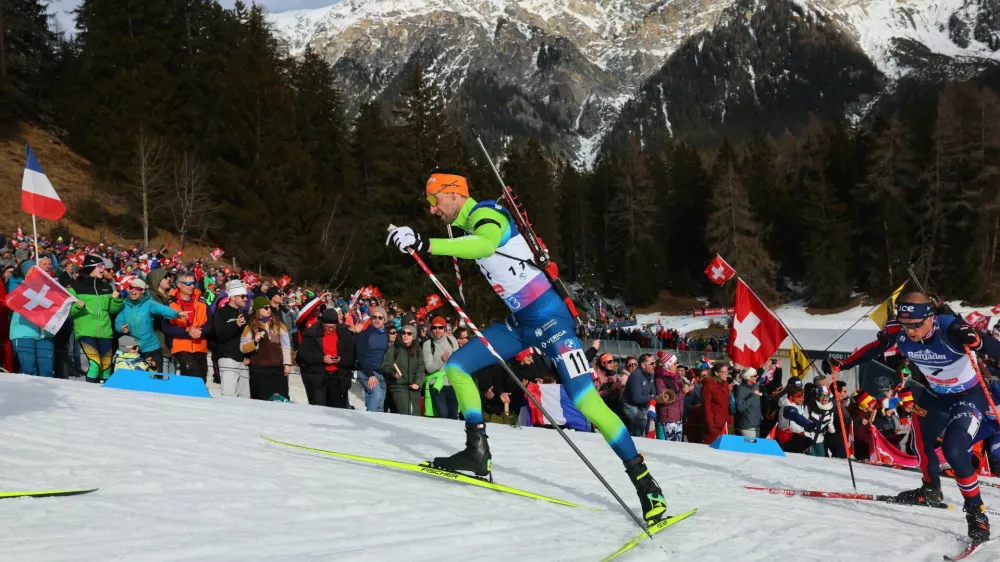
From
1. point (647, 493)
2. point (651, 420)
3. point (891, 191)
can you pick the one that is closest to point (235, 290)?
point (651, 420)

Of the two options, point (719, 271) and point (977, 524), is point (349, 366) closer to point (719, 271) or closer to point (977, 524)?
point (977, 524)

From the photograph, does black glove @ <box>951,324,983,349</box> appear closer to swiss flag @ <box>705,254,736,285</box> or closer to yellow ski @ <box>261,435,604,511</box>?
yellow ski @ <box>261,435,604,511</box>

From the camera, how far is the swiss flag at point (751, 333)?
1349 cm

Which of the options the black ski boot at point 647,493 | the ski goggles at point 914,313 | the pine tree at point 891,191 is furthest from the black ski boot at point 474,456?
the pine tree at point 891,191

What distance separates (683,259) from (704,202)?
17.1 ft

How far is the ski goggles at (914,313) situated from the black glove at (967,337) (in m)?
0.26

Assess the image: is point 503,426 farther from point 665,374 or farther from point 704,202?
point 704,202

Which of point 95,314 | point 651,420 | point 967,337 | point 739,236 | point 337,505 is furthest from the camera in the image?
point 739,236

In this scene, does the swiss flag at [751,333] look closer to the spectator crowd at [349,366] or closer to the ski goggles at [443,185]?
the spectator crowd at [349,366]

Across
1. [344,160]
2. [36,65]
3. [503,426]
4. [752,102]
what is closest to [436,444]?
[503,426]

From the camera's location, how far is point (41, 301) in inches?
397

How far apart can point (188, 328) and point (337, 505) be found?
21.3 feet

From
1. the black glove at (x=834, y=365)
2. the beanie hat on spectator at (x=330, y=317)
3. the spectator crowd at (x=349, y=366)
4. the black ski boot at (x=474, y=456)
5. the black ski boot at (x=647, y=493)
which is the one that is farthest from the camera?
the beanie hat on spectator at (x=330, y=317)

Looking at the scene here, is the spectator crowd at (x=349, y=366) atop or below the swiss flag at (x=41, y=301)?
below
